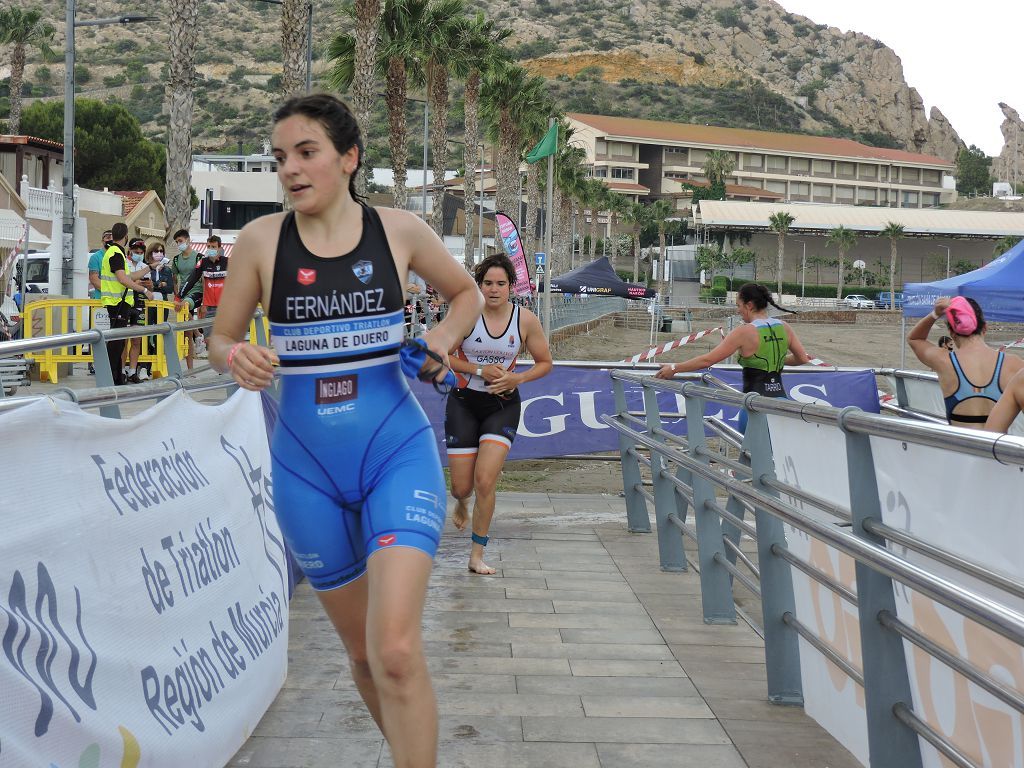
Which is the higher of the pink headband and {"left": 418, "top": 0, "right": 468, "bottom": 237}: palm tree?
{"left": 418, "top": 0, "right": 468, "bottom": 237}: palm tree

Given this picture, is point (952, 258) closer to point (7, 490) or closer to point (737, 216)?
point (737, 216)

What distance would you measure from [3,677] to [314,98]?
182 cm

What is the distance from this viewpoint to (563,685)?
524cm

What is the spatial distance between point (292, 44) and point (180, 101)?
2520 millimetres

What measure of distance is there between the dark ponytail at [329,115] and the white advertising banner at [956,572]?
175cm

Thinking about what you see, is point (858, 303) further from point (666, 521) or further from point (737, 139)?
point (666, 521)

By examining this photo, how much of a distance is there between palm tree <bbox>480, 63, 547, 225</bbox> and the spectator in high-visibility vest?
30.7 m

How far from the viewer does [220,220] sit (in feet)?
263

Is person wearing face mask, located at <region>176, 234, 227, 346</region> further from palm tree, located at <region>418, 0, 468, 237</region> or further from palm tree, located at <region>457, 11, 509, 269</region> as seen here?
palm tree, located at <region>457, 11, 509, 269</region>

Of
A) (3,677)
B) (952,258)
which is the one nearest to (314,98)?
(3,677)

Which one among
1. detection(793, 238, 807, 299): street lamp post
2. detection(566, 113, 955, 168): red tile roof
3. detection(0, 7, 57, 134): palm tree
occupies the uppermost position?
detection(566, 113, 955, 168): red tile roof

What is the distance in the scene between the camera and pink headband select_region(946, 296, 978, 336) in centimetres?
740

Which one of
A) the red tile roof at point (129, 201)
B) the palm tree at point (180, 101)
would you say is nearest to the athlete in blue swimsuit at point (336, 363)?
the palm tree at point (180, 101)

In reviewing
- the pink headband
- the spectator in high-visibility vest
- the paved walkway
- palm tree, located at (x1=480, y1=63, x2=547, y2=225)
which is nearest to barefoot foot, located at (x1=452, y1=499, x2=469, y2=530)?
the paved walkway
